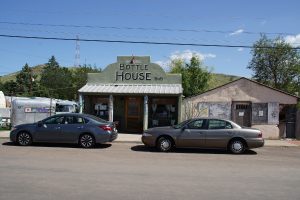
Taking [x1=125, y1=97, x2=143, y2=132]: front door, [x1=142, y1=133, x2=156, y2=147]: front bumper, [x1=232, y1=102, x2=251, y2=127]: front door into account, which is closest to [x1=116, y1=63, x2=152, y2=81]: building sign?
[x1=125, y1=97, x2=143, y2=132]: front door

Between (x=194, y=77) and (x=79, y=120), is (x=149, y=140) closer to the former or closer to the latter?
(x=79, y=120)

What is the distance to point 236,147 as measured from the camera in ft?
50.7

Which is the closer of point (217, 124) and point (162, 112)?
point (217, 124)

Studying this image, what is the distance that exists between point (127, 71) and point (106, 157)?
1118 cm

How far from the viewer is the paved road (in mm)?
7996

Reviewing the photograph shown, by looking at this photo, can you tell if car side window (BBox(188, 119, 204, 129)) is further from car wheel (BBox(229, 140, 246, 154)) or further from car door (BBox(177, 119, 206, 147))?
car wheel (BBox(229, 140, 246, 154))

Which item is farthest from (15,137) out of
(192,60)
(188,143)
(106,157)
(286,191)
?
(192,60)

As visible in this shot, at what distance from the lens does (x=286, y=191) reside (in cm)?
854

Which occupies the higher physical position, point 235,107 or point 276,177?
point 235,107

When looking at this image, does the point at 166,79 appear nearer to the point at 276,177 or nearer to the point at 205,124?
the point at 205,124

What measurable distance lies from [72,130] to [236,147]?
21.1ft

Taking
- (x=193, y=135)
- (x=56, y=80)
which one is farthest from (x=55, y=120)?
(x=56, y=80)

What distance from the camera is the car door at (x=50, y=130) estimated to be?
1625 cm

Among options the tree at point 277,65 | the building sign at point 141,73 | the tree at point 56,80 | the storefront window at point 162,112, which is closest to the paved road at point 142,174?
the storefront window at point 162,112
